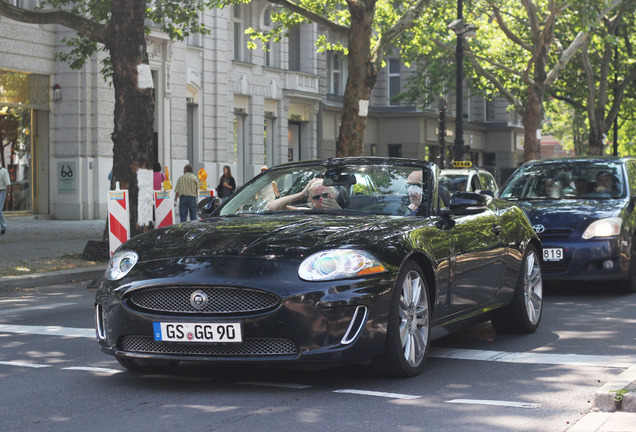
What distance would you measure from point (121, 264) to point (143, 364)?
747 mm

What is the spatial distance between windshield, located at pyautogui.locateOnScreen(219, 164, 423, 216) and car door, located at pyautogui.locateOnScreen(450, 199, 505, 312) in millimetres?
444

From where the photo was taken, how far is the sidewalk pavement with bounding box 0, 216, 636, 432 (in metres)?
5.31

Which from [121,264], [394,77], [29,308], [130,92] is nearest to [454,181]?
[130,92]

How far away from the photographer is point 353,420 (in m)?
5.45

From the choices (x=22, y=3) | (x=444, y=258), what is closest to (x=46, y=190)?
(x=22, y=3)

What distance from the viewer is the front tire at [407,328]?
6.36 m

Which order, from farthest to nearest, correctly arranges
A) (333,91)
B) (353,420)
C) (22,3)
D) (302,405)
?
(333,91)
(22,3)
(302,405)
(353,420)

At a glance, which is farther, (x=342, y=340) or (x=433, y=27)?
(x=433, y=27)

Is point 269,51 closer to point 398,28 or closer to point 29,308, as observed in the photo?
point 398,28

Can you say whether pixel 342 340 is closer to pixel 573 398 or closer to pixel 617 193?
pixel 573 398

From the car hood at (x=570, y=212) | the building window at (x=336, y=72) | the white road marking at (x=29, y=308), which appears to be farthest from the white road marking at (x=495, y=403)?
the building window at (x=336, y=72)

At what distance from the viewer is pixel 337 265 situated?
615 cm

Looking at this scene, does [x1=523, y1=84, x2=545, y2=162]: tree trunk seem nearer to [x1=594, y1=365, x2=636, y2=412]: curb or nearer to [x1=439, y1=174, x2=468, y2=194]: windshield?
[x1=439, y1=174, x2=468, y2=194]: windshield

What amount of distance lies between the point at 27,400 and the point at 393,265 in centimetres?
226
